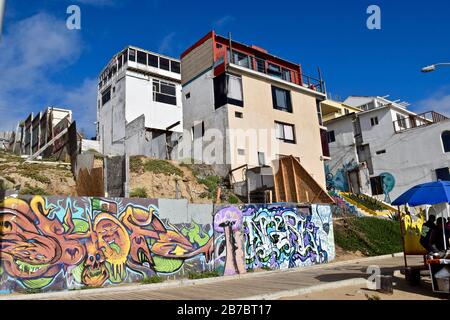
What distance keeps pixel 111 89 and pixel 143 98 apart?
456cm

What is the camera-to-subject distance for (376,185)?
37250mm

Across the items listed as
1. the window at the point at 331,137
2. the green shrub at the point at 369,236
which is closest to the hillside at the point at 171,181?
the green shrub at the point at 369,236

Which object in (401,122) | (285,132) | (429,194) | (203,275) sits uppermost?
(401,122)

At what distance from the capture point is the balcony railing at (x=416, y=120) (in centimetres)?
3700

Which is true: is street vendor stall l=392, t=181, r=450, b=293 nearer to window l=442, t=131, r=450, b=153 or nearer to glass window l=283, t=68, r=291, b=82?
glass window l=283, t=68, r=291, b=82

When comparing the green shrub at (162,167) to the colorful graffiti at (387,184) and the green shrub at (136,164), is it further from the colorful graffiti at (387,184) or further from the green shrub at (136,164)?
the colorful graffiti at (387,184)

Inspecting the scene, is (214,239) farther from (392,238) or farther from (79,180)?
(392,238)

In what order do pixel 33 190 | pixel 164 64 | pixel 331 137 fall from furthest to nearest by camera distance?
1. pixel 331 137
2. pixel 164 64
3. pixel 33 190

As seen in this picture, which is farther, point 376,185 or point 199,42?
point 376,185

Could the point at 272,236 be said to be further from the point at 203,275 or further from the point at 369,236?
the point at 369,236

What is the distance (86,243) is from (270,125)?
1968 cm

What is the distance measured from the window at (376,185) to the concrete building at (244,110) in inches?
347

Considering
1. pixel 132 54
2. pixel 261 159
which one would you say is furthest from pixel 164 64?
pixel 261 159
